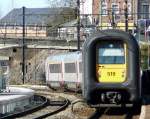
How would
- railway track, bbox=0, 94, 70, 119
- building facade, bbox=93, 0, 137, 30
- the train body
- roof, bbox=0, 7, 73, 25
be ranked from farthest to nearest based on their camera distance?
roof, bbox=0, 7, 73, 25
building facade, bbox=93, 0, 137, 30
the train body
railway track, bbox=0, 94, 70, 119

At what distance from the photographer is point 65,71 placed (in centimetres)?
4147

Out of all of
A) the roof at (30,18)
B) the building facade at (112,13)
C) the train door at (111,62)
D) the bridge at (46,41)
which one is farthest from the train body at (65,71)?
the roof at (30,18)

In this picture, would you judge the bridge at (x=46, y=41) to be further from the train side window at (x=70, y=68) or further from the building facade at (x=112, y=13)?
the train side window at (x=70, y=68)

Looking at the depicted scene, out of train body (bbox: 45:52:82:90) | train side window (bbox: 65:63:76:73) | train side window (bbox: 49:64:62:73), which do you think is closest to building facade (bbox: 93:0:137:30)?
train body (bbox: 45:52:82:90)

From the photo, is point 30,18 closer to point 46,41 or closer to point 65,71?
point 46,41

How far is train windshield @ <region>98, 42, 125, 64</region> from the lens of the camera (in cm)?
2395

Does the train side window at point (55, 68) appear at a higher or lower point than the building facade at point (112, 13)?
lower

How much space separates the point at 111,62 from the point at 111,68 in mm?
229

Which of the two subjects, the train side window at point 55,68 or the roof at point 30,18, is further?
the roof at point 30,18

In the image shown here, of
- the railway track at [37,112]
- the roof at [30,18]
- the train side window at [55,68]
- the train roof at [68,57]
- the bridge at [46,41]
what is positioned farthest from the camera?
Answer: the roof at [30,18]

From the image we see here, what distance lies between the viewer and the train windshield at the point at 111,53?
23953 millimetres

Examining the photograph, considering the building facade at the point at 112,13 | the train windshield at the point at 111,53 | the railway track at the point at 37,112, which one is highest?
the building facade at the point at 112,13

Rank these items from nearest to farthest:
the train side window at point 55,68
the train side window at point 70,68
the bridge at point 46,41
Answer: the train side window at point 70,68, the train side window at point 55,68, the bridge at point 46,41

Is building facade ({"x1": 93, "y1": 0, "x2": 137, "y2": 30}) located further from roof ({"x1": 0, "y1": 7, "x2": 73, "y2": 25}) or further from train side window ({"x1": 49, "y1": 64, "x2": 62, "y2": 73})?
roof ({"x1": 0, "y1": 7, "x2": 73, "y2": 25})
